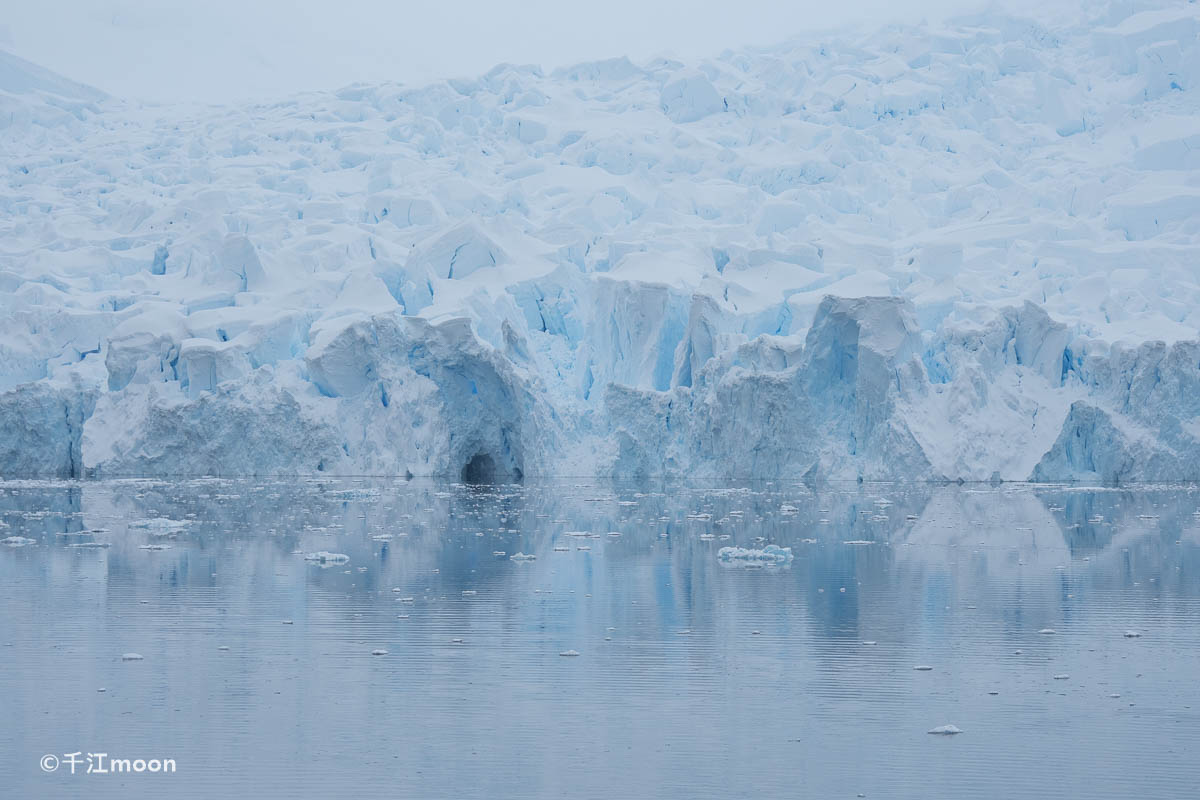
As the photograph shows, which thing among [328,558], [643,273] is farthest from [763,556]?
[643,273]

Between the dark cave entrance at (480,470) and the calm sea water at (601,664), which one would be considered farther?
the dark cave entrance at (480,470)

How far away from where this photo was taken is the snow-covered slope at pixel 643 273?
22.2 m

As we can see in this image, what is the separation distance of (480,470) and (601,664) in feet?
62.8

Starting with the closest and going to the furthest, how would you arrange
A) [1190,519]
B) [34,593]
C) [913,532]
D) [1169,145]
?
[34,593] → [913,532] → [1190,519] → [1169,145]

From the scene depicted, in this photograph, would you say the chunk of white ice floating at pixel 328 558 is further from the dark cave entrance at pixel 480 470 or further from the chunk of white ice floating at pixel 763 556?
the dark cave entrance at pixel 480 470

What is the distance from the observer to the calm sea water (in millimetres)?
4785

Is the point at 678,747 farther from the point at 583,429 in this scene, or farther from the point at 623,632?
the point at 583,429

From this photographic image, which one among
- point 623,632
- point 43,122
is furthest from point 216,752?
point 43,122

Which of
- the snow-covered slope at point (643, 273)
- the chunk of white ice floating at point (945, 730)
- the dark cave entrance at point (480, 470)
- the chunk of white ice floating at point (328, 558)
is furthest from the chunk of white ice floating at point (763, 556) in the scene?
the dark cave entrance at point (480, 470)

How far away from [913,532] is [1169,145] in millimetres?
26158

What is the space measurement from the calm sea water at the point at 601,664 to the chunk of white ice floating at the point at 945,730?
0.06m

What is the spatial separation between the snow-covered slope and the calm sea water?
9.12m

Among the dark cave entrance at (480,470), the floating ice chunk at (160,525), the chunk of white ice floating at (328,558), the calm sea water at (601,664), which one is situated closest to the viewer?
the calm sea water at (601,664)

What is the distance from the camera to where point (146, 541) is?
1227cm
